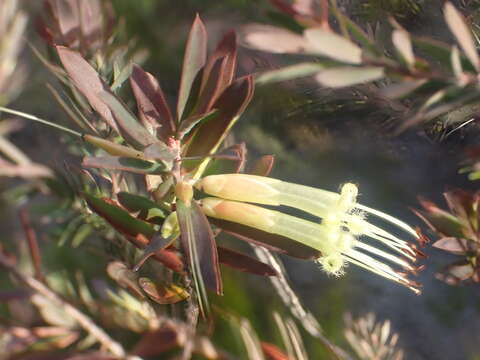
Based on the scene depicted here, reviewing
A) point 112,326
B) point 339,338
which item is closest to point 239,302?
point 339,338

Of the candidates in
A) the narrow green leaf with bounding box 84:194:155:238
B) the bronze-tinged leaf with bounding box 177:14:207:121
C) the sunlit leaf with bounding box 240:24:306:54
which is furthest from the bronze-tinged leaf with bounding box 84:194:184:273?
the sunlit leaf with bounding box 240:24:306:54

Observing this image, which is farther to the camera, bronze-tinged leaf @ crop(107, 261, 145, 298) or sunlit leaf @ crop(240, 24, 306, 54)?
bronze-tinged leaf @ crop(107, 261, 145, 298)

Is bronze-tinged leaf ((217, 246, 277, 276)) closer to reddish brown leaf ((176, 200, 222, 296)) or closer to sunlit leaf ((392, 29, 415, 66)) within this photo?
reddish brown leaf ((176, 200, 222, 296))

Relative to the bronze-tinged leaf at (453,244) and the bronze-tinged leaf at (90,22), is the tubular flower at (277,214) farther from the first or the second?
the bronze-tinged leaf at (90,22)

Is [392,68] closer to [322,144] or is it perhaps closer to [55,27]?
[55,27]

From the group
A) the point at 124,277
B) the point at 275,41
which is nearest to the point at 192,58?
the point at 275,41
